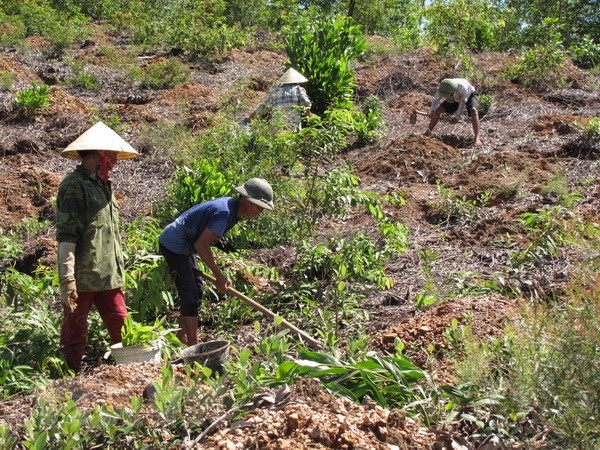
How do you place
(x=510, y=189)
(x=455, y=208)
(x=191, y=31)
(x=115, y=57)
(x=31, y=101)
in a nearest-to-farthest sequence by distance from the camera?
(x=455, y=208) → (x=510, y=189) → (x=31, y=101) → (x=115, y=57) → (x=191, y=31)

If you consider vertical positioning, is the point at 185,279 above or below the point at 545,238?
below

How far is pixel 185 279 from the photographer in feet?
17.7

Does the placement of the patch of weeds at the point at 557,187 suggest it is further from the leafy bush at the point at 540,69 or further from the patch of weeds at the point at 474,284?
the leafy bush at the point at 540,69

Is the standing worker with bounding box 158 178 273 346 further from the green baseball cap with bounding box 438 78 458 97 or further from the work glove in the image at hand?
the green baseball cap with bounding box 438 78 458 97

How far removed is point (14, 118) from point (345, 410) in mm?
9311

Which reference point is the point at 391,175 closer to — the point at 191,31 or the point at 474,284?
the point at 474,284

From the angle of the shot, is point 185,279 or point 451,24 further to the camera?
point 451,24

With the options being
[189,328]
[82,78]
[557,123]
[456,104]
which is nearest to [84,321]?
[189,328]

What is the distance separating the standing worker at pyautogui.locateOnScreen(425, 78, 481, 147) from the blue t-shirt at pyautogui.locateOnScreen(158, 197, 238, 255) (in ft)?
19.3

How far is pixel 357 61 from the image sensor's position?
17.0m

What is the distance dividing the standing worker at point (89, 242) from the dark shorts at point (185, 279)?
1.42 ft

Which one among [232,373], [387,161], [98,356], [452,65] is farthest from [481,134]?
[232,373]

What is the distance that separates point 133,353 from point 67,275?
626 mm

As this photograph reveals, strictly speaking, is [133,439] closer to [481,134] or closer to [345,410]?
[345,410]
